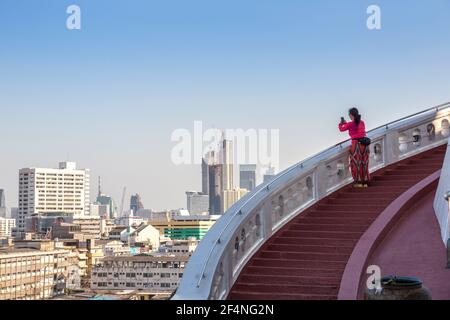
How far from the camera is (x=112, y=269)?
102 m

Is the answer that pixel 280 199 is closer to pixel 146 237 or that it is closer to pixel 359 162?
pixel 359 162

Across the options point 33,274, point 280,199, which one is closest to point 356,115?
point 280,199

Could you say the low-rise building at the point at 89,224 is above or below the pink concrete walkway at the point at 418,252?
below

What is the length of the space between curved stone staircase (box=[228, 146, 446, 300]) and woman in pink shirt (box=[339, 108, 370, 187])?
209 millimetres

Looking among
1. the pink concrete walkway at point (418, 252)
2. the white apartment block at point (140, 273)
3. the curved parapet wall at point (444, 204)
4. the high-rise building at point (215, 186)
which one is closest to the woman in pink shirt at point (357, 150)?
the pink concrete walkway at point (418, 252)

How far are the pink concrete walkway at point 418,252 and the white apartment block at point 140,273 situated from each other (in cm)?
8560

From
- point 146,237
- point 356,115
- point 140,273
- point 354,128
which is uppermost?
point 356,115

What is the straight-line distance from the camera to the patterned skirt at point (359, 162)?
10086mm

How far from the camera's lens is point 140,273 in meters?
98.9

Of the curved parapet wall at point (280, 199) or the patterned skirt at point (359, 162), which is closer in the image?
the curved parapet wall at point (280, 199)

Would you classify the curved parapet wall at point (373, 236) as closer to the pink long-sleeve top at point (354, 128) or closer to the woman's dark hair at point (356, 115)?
the pink long-sleeve top at point (354, 128)

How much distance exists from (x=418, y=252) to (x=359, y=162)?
275 centimetres
